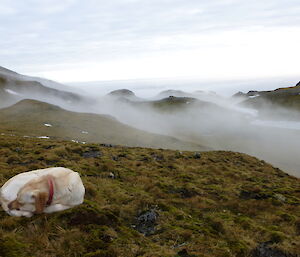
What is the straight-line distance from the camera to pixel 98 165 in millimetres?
21656

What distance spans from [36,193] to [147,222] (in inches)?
221

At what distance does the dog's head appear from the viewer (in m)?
9.16

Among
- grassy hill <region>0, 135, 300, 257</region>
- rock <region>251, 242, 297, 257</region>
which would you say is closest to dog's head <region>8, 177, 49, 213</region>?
grassy hill <region>0, 135, 300, 257</region>

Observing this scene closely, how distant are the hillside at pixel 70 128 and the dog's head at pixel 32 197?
4447cm

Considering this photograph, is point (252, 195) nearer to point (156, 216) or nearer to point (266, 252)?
point (266, 252)

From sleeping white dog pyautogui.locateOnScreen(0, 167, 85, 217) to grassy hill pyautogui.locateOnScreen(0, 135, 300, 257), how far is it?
0.33 meters

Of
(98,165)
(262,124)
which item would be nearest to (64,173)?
(98,165)

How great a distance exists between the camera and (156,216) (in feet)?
41.7

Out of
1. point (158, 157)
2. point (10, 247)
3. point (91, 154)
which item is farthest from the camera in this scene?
point (158, 157)

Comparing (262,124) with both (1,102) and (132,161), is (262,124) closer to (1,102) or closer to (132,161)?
(132,161)

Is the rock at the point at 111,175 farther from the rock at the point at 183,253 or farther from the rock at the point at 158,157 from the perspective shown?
the rock at the point at 183,253

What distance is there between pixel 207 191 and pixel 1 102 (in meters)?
133

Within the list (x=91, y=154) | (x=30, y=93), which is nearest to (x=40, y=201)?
(x=91, y=154)

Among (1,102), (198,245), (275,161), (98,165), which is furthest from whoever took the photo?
(1,102)
